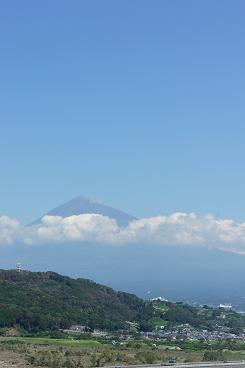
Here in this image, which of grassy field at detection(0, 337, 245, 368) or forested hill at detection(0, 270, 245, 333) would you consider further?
forested hill at detection(0, 270, 245, 333)

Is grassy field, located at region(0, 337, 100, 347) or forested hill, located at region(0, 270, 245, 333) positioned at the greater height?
forested hill, located at region(0, 270, 245, 333)

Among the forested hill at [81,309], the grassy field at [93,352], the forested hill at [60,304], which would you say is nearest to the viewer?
the grassy field at [93,352]

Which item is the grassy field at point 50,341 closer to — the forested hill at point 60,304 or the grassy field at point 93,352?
the grassy field at point 93,352

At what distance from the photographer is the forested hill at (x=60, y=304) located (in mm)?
74438

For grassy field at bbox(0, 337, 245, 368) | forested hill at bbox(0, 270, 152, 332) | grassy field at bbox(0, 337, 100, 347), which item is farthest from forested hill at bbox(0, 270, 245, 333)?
grassy field at bbox(0, 337, 245, 368)

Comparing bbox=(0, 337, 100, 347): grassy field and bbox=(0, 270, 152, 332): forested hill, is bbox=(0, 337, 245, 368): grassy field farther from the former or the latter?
bbox=(0, 270, 152, 332): forested hill

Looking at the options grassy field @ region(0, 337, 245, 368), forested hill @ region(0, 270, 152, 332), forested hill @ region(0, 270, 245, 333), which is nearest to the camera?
grassy field @ region(0, 337, 245, 368)

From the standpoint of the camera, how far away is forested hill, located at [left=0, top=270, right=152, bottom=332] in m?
74.4

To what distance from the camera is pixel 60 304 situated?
8225 cm

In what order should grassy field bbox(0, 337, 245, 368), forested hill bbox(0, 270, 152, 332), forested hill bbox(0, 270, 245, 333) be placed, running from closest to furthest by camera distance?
grassy field bbox(0, 337, 245, 368) → forested hill bbox(0, 270, 152, 332) → forested hill bbox(0, 270, 245, 333)

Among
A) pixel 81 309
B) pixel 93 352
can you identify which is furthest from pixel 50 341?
pixel 81 309

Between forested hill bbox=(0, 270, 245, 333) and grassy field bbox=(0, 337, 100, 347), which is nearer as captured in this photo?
grassy field bbox=(0, 337, 100, 347)

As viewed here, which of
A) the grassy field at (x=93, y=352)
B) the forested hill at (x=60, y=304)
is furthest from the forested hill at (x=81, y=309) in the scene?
the grassy field at (x=93, y=352)

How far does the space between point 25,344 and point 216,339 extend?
22730 mm
